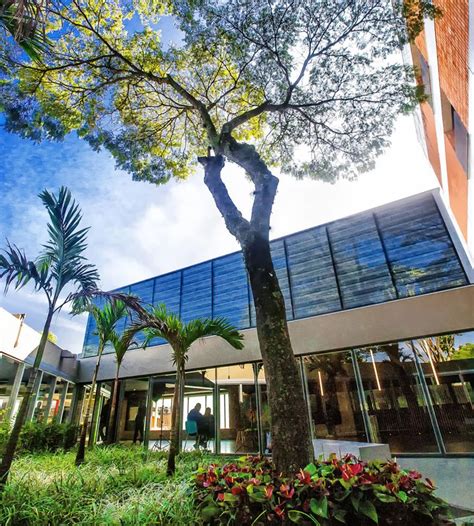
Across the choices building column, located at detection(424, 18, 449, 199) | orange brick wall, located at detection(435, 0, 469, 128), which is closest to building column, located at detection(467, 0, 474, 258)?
orange brick wall, located at detection(435, 0, 469, 128)

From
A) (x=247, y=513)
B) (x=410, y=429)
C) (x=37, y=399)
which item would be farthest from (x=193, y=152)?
(x=37, y=399)

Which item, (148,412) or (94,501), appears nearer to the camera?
(94,501)

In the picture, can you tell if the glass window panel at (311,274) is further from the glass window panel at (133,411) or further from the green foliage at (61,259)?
the glass window panel at (133,411)

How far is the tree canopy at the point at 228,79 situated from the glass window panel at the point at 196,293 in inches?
172

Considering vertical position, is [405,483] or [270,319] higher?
[270,319]

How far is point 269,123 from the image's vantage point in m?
7.68

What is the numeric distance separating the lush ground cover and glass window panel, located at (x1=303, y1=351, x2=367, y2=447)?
16.0ft

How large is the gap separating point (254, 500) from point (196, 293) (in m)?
8.96

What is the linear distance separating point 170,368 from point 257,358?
3.21 metres

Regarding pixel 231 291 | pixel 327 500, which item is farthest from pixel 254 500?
pixel 231 291

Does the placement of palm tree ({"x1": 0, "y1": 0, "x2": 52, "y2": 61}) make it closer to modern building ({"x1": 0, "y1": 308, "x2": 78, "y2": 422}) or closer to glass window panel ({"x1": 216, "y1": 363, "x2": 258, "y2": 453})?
modern building ({"x1": 0, "y1": 308, "x2": 78, "y2": 422})

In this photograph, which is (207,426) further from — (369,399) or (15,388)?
(15,388)

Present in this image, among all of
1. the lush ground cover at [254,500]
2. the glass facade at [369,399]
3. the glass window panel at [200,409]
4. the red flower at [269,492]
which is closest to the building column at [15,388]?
the glass facade at [369,399]

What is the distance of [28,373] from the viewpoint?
9.49m
